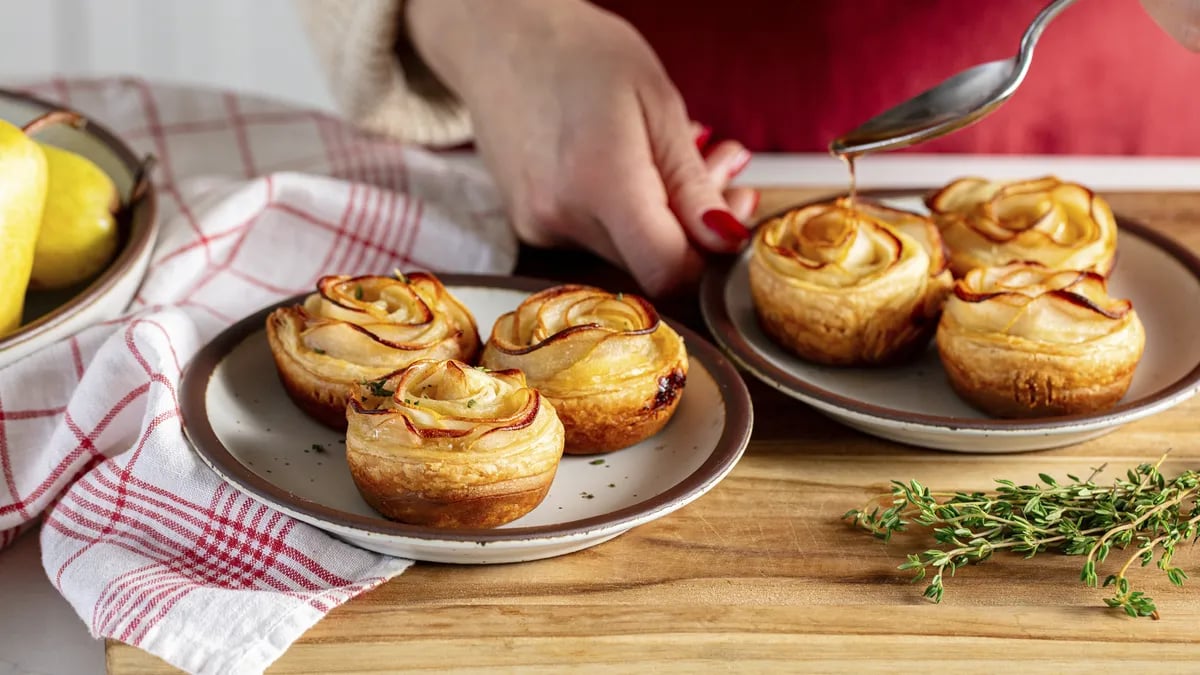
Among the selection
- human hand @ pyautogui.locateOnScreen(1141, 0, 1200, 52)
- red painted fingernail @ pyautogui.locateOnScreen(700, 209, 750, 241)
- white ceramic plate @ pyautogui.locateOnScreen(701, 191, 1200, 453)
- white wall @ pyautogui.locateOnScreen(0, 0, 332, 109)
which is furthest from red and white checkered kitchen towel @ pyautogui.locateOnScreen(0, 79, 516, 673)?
white wall @ pyautogui.locateOnScreen(0, 0, 332, 109)

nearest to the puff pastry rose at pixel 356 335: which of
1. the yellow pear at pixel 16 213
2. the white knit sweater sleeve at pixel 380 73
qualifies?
the yellow pear at pixel 16 213

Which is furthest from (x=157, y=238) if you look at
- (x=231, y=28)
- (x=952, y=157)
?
(x=231, y=28)

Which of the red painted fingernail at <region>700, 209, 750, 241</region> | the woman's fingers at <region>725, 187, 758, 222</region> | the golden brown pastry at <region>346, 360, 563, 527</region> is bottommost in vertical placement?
the woman's fingers at <region>725, 187, 758, 222</region>

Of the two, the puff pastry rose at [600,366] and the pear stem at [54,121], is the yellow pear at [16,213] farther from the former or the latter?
the puff pastry rose at [600,366]

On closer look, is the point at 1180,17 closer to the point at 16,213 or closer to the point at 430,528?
the point at 430,528

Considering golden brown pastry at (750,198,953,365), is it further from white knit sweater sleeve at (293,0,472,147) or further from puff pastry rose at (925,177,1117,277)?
white knit sweater sleeve at (293,0,472,147)

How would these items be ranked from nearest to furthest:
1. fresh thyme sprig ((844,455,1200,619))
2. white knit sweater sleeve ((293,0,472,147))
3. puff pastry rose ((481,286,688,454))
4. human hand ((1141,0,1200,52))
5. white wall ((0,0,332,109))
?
fresh thyme sprig ((844,455,1200,619)) → puff pastry rose ((481,286,688,454)) → human hand ((1141,0,1200,52)) → white knit sweater sleeve ((293,0,472,147)) → white wall ((0,0,332,109))

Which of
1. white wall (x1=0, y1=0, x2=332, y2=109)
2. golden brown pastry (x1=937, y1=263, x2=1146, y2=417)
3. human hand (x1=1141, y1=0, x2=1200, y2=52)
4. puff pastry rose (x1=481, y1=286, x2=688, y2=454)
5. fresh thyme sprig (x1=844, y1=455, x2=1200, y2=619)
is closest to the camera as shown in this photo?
fresh thyme sprig (x1=844, y1=455, x2=1200, y2=619)
